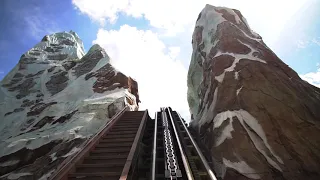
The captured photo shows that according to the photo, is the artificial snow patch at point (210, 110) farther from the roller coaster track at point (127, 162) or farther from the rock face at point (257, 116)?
the roller coaster track at point (127, 162)

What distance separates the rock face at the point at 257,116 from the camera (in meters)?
6.72

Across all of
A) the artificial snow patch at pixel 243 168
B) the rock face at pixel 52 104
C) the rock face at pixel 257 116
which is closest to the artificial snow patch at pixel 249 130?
the rock face at pixel 257 116

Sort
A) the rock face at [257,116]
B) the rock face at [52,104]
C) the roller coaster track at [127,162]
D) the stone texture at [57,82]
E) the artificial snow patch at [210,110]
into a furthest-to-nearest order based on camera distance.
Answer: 1. the stone texture at [57,82]
2. the rock face at [52,104]
3. the artificial snow patch at [210,110]
4. the rock face at [257,116]
5. the roller coaster track at [127,162]

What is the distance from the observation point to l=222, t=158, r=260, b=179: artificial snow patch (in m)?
6.52

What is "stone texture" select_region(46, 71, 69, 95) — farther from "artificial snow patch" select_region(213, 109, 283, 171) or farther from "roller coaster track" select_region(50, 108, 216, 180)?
"artificial snow patch" select_region(213, 109, 283, 171)

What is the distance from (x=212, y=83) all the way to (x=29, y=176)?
938 cm

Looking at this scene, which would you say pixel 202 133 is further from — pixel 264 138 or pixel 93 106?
pixel 93 106

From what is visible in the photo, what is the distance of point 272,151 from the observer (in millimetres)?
7043

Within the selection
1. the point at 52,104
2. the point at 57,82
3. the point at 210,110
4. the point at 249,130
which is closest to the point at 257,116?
the point at 249,130

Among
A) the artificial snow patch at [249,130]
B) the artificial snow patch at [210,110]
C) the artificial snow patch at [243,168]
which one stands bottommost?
the artificial snow patch at [243,168]

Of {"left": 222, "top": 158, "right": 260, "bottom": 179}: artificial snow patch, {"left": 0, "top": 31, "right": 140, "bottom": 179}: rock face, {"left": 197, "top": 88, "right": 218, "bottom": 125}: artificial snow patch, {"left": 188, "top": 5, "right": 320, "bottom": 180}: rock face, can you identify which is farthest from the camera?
{"left": 0, "top": 31, "right": 140, "bottom": 179}: rock face

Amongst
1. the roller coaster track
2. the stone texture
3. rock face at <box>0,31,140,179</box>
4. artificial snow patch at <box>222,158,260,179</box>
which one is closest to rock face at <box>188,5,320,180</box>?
artificial snow patch at <box>222,158,260,179</box>

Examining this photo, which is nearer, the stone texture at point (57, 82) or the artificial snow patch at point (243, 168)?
the artificial snow patch at point (243, 168)

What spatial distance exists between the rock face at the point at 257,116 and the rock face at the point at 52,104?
6.61 metres
